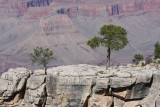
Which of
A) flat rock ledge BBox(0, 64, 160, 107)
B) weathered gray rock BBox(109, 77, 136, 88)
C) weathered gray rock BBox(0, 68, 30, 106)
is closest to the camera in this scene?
weathered gray rock BBox(109, 77, 136, 88)

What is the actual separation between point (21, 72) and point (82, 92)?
8567 millimetres

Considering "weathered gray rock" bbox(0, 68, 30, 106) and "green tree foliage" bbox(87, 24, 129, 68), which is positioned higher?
"green tree foliage" bbox(87, 24, 129, 68)

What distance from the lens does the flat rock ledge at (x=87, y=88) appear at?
3684 cm

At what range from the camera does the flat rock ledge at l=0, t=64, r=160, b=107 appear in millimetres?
36844

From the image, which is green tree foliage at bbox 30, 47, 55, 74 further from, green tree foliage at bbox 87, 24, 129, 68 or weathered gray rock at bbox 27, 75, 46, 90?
weathered gray rock at bbox 27, 75, 46, 90

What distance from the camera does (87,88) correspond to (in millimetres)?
37312

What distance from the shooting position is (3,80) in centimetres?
4072

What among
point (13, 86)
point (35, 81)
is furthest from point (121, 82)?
point (13, 86)

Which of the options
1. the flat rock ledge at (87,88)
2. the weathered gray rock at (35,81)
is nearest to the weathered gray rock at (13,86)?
the flat rock ledge at (87,88)

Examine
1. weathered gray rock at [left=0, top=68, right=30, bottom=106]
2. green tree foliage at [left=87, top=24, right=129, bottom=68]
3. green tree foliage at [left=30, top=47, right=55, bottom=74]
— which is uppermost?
green tree foliage at [left=87, top=24, right=129, bottom=68]

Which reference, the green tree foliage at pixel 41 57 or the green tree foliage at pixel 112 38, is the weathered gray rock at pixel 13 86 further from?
the green tree foliage at pixel 112 38

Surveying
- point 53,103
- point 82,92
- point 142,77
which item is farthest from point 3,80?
point 142,77

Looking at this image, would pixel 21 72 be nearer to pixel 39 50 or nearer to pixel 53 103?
pixel 53 103

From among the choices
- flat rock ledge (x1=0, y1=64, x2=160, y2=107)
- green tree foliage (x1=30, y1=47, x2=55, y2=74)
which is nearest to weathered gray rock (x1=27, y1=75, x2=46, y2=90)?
flat rock ledge (x1=0, y1=64, x2=160, y2=107)
